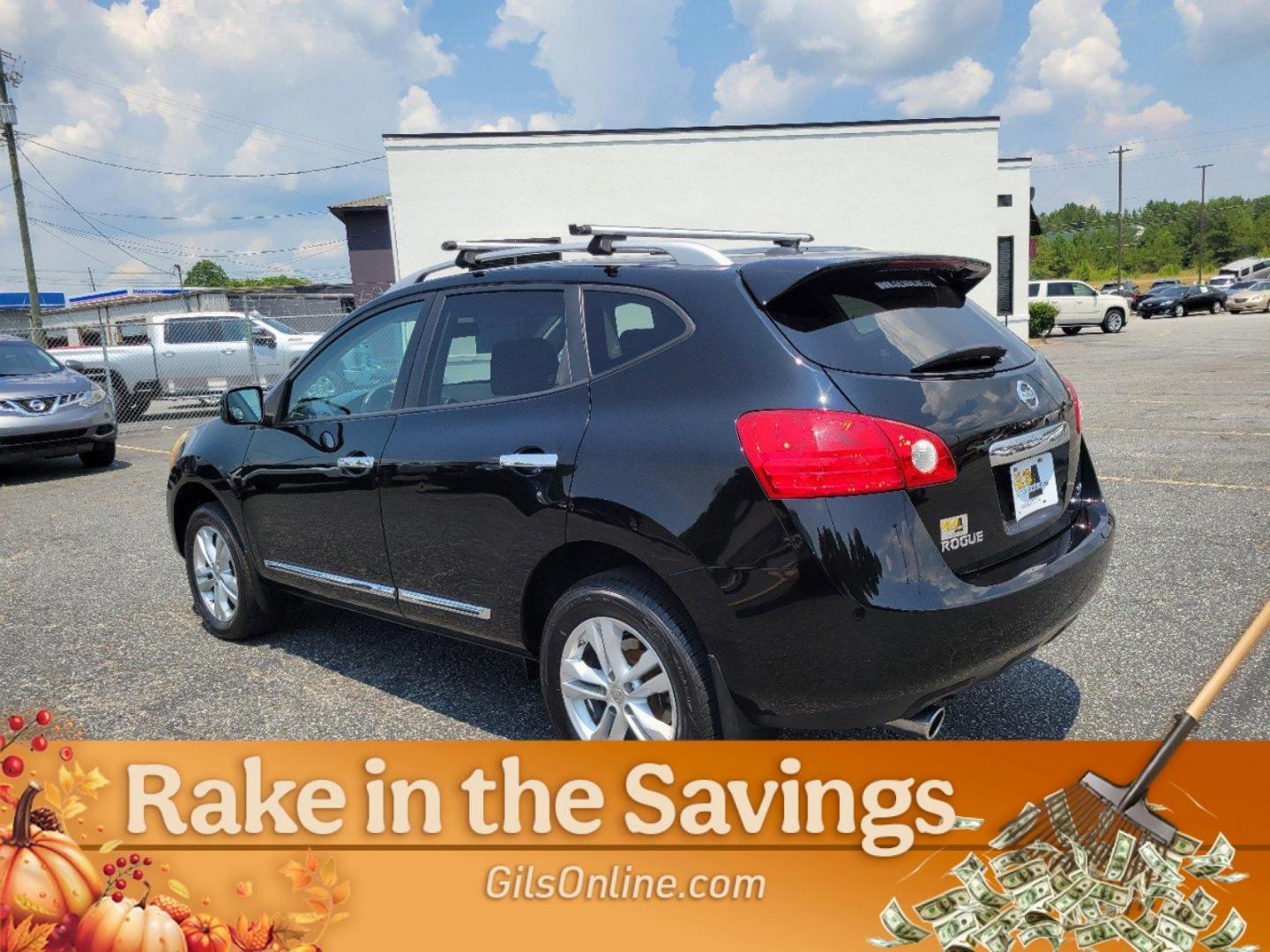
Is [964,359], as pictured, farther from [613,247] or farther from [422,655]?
[422,655]

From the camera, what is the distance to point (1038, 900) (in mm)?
2232

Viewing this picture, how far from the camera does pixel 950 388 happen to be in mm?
2740

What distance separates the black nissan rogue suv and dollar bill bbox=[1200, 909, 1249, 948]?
2.50 ft

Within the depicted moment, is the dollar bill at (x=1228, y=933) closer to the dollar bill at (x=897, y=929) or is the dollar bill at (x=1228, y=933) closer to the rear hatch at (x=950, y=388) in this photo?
the dollar bill at (x=897, y=929)

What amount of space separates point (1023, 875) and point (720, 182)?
19.5 metres

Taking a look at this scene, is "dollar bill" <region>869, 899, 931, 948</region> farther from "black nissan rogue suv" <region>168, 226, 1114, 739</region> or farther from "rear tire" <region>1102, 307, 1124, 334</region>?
"rear tire" <region>1102, 307, 1124, 334</region>

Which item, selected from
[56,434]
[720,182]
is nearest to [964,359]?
[56,434]

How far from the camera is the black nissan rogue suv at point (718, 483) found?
2.50 m

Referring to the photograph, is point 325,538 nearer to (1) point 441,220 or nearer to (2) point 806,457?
(2) point 806,457

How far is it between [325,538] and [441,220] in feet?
55.4

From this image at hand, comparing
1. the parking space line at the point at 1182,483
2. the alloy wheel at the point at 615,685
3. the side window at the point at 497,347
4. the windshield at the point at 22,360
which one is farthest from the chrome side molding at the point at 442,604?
the windshield at the point at 22,360

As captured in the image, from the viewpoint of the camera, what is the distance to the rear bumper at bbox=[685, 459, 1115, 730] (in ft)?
8.04

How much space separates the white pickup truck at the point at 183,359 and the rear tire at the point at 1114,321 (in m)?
27.2

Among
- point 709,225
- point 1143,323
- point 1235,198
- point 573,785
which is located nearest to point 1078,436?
point 573,785
